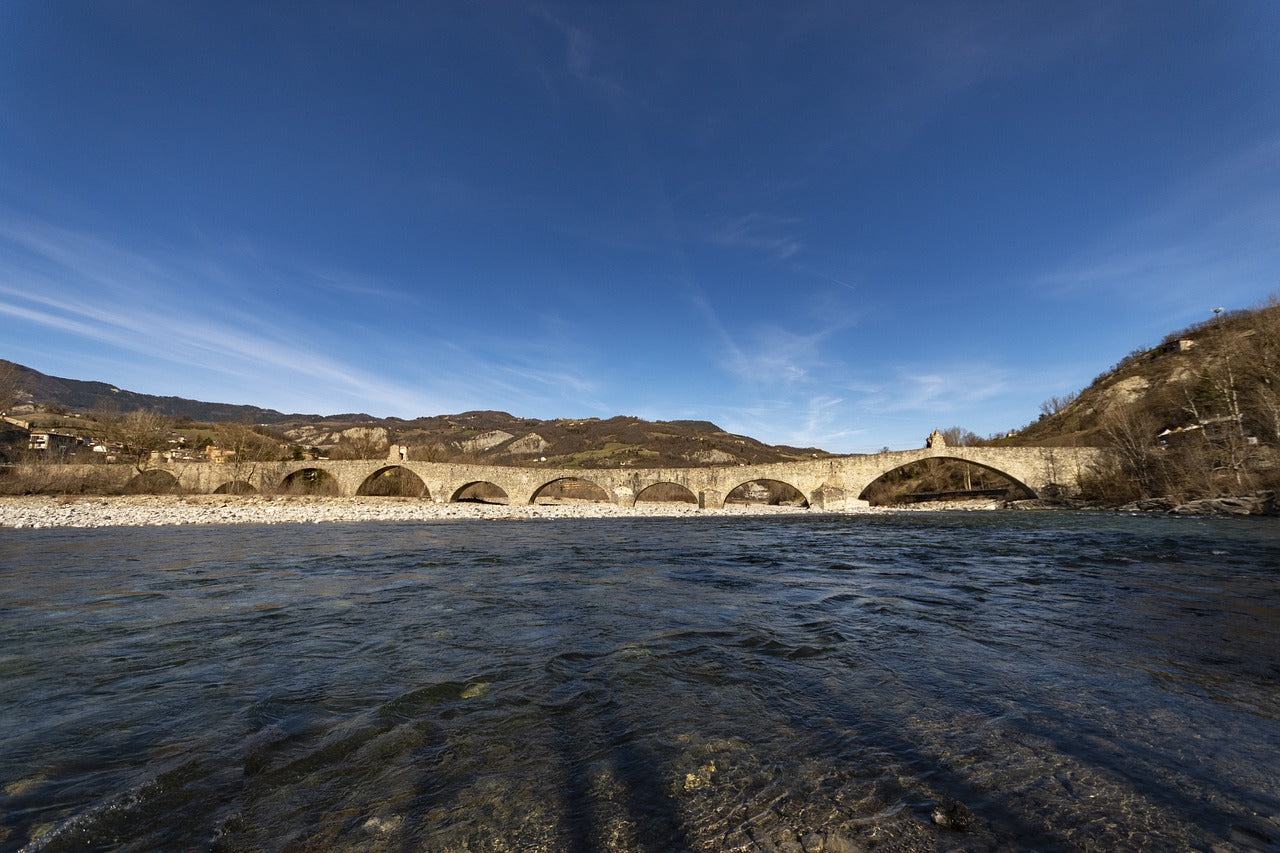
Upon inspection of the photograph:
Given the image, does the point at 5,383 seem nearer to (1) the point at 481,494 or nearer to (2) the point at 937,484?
(1) the point at 481,494

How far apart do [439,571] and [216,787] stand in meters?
7.57

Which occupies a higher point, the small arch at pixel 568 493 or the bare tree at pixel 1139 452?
the bare tree at pixel 1139 452

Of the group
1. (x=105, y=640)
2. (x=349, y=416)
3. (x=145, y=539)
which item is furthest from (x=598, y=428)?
(x=105, y=640)

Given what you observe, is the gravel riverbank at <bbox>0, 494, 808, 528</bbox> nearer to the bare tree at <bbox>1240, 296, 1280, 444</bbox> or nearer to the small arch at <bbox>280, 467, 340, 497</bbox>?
the small arch at <bbox>280, 467, 340, 497</bbox>

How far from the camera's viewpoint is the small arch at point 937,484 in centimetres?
4816

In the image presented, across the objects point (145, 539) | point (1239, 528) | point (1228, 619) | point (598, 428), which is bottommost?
point (145, 539)

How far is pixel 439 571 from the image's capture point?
9.58 meters

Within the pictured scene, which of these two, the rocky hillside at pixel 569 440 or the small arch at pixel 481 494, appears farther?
the rocky hillside at pixel 569 440

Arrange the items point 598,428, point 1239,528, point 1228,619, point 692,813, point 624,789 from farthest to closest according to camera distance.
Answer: point 598,428
point 1239,528
point 1228,619
point 624,789
point 692,813

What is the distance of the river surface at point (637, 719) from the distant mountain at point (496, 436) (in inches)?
2059

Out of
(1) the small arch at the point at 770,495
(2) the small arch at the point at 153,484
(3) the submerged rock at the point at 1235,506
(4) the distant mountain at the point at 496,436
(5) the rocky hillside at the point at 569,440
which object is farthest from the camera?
(5) the rocky hillside at the point at 569,440

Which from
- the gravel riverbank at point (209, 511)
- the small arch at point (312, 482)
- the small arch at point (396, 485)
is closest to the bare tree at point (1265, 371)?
the gravel riverbank at point (209, 511)

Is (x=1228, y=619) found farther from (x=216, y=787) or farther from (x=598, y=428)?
(x=598, y=428)

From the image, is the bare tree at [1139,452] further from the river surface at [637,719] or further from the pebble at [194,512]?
the river surface at [637,719]
